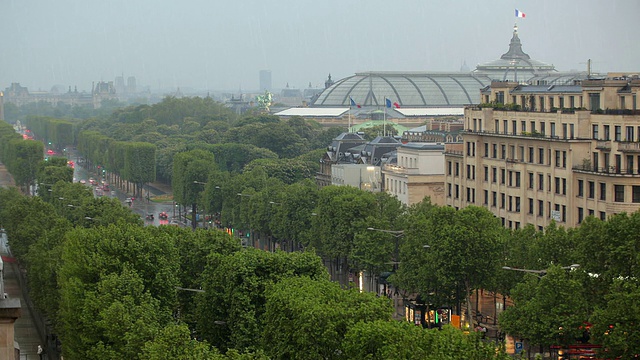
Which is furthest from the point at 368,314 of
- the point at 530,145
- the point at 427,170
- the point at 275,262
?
the point at 427,170

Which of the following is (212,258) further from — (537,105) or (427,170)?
(427,170)

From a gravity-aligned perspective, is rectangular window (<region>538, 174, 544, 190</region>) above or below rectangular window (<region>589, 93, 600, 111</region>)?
below

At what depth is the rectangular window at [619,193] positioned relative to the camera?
112125 millimetres

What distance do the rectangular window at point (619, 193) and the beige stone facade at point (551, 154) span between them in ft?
0.28

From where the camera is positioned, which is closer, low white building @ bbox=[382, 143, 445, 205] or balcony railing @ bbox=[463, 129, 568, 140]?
balcony railing @ bbox=[463, 129, 568, 140]

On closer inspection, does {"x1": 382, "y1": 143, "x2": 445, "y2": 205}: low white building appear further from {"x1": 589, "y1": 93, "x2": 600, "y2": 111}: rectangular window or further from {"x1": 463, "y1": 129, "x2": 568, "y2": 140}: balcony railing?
{"x1": 589, "y1": 93, "x2": 600, "y2": 111}: rectangular window

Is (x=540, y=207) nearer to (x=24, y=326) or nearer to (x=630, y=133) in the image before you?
(x=630, y=133)

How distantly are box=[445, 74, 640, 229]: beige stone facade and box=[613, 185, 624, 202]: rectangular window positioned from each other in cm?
8

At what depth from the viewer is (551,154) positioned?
407ft

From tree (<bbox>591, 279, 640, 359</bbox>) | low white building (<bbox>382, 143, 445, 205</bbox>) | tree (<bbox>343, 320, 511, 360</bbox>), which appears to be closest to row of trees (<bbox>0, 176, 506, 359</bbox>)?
tree (<bbox>343, 320, 511, 360</bbox>)

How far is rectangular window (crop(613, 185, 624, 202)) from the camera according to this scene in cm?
11212

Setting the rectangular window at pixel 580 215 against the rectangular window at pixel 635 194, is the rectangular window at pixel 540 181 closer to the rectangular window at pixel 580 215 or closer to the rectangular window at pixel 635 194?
the rectangular window at pixel 580 215

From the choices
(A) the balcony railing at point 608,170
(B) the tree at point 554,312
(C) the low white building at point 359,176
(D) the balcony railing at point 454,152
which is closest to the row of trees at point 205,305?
(B) the tree at point 554,312

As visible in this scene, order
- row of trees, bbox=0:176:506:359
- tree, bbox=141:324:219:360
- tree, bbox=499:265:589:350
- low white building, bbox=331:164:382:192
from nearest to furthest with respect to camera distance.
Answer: tree, bbox=141:324:219:360 → row of trees, bbox=0:176:506:359 → tree, bbox=499:265:589:350 → low white building, bbox=331:164:382:192
